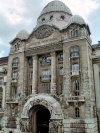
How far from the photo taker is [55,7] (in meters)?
47.3

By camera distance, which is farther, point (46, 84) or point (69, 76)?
point (46, 84)

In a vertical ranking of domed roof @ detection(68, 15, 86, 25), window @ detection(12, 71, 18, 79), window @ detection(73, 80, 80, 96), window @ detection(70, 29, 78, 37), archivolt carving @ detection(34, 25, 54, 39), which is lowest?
window @ detection(73, 80, 80, 96)

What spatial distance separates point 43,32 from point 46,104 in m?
16.1

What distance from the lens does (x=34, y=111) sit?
120ft

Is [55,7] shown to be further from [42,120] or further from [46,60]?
[42,120]

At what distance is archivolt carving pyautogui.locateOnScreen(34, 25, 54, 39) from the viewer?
39469mm

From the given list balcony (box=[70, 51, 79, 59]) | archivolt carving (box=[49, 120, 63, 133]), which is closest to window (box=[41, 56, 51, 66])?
balcony (box=[70, 51, 79, 59])

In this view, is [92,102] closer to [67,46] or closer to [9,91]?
[67,46]

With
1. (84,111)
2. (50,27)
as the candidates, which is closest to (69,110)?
(84,111)

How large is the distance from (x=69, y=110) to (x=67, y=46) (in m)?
12.6

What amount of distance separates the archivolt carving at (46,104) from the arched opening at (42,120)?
3.23 m

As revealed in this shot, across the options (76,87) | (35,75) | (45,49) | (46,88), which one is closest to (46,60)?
(45,49)

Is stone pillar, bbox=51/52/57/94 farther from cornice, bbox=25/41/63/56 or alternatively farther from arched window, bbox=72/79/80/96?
arched window, bbox=72/79/80/96

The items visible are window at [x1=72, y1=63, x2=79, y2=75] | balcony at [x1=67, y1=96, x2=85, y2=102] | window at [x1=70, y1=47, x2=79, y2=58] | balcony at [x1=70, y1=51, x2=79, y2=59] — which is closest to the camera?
balcony at [x1=67, y1=96, x2=85, y2=102]
